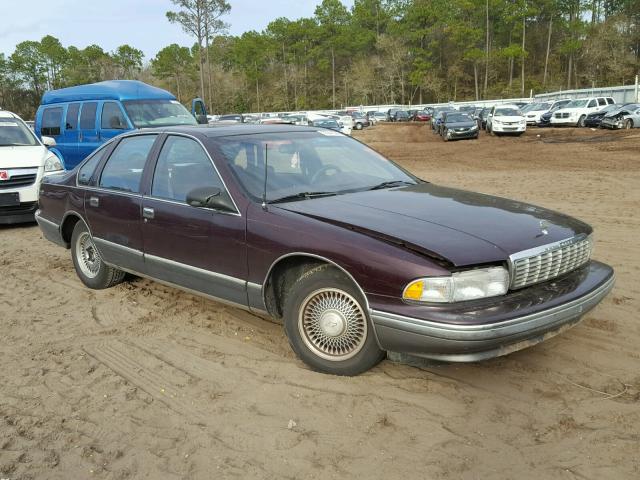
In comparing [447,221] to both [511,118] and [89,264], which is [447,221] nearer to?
[89,264]

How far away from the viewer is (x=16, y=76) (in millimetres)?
83562

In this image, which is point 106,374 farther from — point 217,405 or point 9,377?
point 217,405

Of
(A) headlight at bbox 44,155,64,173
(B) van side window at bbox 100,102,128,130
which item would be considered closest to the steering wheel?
(A) headlight at bbox 44,155,64,173

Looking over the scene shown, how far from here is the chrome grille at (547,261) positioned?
3270 mm

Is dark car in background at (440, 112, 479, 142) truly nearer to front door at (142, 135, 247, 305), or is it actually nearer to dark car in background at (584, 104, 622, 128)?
dark car in background at (584, 104, 622, 128)

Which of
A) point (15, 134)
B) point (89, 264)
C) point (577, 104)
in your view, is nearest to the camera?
point (89, 264)

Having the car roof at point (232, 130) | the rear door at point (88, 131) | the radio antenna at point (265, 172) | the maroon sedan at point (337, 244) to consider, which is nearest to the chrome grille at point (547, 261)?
the maroon sedan at point (337, 244)

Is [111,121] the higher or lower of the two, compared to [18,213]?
higher

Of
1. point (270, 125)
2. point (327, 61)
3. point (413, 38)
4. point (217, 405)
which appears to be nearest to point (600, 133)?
point (270, 125)

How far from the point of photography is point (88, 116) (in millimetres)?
11680

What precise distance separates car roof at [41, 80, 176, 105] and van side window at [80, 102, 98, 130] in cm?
16

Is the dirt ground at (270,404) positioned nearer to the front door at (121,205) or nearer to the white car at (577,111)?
the front door at (121,205)

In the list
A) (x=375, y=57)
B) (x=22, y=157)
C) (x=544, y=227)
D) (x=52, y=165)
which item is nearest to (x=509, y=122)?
(x=52, y=165)

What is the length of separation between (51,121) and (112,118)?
221 cm
